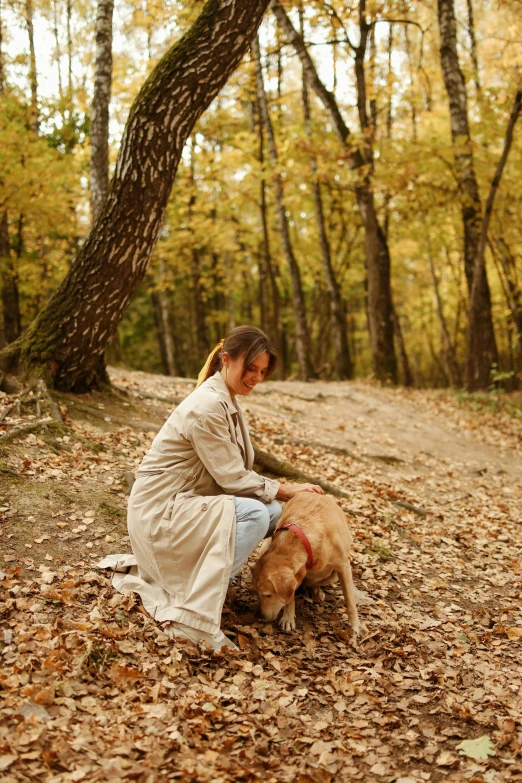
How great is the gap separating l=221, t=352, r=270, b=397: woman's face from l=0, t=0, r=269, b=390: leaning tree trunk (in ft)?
10.9

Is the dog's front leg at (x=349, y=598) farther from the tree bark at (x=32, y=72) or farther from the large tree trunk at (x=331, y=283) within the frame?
the tree bark at (x=32, y=72)

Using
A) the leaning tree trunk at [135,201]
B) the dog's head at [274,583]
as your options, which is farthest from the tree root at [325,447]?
the dog's head at [274,583]

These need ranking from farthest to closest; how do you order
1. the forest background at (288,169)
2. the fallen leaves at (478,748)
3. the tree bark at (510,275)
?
1. the tree bark at (510,275)
2. the forest background at (288,169)
3. the fallen leaves at (478,748)

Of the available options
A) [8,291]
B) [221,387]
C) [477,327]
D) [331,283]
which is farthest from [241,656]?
[331,283]

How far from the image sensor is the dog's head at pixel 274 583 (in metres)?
4.14

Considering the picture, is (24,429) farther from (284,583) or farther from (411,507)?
(411,507)

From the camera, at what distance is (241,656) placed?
13.0 feet

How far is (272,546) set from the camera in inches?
172

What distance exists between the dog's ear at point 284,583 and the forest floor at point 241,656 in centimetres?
38

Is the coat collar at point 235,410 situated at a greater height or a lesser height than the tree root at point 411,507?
greater

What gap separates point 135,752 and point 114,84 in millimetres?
16448

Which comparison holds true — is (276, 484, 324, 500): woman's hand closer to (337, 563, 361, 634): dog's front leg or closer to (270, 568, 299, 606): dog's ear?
(337, 563, 361, 634): dog's front leg

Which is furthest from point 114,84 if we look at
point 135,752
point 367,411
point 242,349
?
point 135,752

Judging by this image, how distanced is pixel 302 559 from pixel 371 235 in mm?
13453
